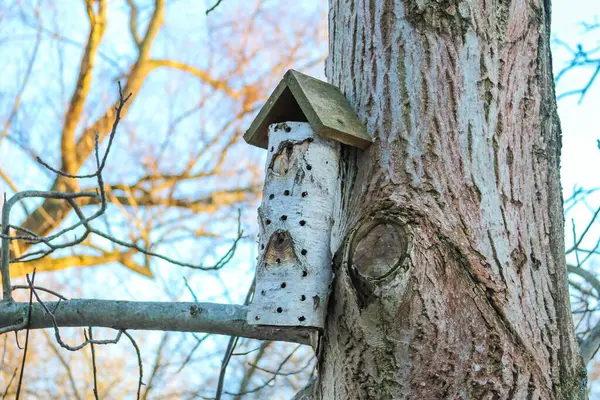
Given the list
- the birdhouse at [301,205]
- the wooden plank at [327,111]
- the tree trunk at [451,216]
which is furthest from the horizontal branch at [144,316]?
the wooden plank at [327,111]

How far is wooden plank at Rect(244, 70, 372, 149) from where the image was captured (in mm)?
1512

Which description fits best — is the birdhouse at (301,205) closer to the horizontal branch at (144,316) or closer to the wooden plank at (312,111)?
the wooden plank at (312,111)

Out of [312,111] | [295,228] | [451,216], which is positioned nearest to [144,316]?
[295,228]

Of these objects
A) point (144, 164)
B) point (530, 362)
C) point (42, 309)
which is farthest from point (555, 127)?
point (144, 164)

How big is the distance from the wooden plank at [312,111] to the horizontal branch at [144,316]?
498 mm

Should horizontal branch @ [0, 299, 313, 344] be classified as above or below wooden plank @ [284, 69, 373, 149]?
below

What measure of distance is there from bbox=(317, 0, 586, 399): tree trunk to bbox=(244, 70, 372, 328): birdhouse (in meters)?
0.04

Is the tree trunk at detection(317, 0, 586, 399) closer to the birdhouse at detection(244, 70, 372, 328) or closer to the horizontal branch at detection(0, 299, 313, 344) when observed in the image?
the birdhouse at detection(244, 70, 372, 328)

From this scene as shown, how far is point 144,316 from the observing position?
1916 mm

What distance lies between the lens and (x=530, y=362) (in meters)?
1.33

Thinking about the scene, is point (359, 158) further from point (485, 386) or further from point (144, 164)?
point (144, 164)

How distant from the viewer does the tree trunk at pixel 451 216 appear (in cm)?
131

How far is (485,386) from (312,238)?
19.4 inches

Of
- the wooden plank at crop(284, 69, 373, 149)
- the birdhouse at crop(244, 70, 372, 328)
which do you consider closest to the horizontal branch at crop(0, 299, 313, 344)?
the birdhouse at crop(244, 70, 372, 328)
